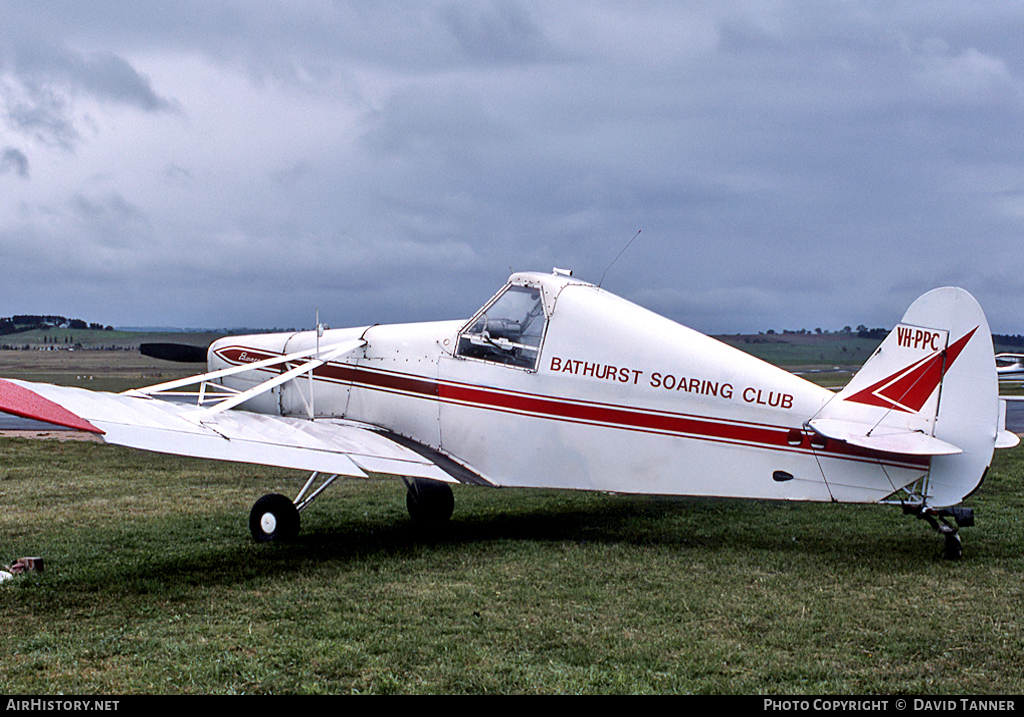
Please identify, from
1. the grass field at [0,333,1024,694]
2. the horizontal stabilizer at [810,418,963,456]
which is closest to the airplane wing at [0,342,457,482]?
the grass field at [0,333,1024,694]

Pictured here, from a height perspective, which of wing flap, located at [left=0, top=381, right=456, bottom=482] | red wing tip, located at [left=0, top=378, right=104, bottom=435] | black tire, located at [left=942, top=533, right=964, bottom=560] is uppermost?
red wing tip, located at [left=0, top=378, right=104, bottom=435]

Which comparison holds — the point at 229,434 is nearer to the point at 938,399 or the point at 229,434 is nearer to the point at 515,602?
the point at 515,602

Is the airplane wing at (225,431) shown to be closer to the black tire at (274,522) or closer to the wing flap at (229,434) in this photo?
the wing flap at (229,434)

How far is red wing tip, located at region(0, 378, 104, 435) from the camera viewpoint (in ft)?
20.5

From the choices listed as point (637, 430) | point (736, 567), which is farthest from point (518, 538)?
point (736, 567)

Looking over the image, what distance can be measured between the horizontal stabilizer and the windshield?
280cm

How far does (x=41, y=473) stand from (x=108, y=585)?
7.81 metres

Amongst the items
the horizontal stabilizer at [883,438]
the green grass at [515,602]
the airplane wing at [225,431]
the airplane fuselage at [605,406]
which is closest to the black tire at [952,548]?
the green grass at [515,602]

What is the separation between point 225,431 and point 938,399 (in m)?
6.33

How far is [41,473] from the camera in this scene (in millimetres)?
13633

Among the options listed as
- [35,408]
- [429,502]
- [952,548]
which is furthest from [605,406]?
[35,408]

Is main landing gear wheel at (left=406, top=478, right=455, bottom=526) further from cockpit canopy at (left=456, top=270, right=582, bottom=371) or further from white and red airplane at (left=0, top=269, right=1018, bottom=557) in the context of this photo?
cockpit canopy at (left=456, top=270, right=582, bottom=371)
